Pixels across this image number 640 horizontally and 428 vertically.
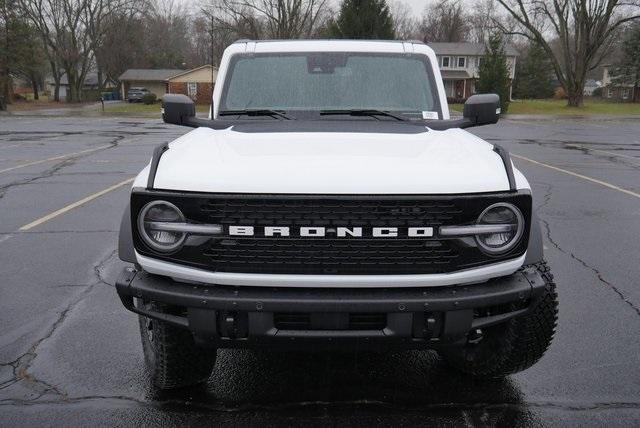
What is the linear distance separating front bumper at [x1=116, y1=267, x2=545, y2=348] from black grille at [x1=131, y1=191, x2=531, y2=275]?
105 mm

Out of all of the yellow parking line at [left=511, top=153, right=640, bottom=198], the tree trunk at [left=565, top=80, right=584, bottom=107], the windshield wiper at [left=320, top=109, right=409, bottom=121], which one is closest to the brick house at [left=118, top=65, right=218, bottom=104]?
the tree trunk at [left=565, top=80, right=584, bottom=107]

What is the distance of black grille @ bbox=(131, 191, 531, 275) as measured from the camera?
8.34 ft

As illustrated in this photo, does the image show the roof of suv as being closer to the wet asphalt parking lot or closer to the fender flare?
the fender flare

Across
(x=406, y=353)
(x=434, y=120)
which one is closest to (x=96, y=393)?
(x=406, y=353)

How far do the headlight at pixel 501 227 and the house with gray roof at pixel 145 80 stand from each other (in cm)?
7341

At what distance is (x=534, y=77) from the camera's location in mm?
68812

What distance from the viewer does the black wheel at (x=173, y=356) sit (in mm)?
3010

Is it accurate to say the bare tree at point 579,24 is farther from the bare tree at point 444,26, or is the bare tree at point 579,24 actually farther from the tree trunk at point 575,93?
the bare tree at point 444,26

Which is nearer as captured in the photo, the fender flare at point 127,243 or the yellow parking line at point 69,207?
the fender flare at point 127,243

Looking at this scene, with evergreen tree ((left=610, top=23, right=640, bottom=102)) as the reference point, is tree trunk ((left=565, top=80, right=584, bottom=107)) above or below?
below

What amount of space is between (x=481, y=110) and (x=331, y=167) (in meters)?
1.61

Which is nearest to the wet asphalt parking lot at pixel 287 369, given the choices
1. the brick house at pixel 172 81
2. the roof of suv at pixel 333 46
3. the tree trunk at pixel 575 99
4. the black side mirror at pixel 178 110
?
the black side mirror at pixel 178 110

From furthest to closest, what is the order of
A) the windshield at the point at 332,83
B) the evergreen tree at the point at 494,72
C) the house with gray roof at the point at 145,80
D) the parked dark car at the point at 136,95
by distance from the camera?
the house with gray roof at the point at 145,80 < the parked dark car at the point at 136,95 < the evergreen tree at the point at 494,72 < the windshield at the point at 332,83

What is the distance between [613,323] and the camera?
423 centimetres
